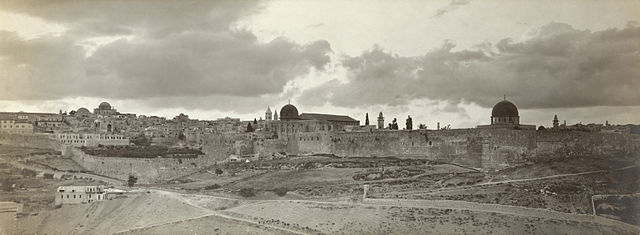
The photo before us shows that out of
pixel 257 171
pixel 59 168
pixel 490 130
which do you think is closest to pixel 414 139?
pixel 490 130

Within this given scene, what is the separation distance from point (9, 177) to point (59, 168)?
130 inches

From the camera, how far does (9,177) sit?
3166cm

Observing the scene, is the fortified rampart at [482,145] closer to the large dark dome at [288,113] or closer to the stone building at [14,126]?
the large dark dome at [288,113]

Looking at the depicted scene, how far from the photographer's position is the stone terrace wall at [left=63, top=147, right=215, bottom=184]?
1396 inches

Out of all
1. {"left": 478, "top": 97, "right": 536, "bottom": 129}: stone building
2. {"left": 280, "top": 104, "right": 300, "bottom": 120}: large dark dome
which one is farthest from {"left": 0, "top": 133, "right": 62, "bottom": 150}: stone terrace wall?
{"left": 478, "top": 97, "right": 536, "bottom": 129}: stone building

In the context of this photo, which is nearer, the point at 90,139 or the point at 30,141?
the point at 30,141

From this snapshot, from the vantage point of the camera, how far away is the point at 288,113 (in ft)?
158

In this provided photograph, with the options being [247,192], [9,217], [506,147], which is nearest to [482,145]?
[506,147]

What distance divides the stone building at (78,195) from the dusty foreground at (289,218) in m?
0.47

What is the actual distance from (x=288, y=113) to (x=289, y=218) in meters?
22.0

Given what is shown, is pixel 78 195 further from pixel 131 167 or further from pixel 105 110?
pixel 105 110

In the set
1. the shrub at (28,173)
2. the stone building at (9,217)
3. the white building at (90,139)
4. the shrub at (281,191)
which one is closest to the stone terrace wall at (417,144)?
the shrub at (281,191)

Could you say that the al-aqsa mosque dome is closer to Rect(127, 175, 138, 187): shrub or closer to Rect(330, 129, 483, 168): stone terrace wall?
Rect(330, 129, 483, 168): stone terrace wall

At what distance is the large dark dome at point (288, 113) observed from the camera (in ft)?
157
